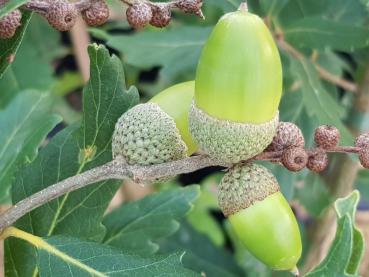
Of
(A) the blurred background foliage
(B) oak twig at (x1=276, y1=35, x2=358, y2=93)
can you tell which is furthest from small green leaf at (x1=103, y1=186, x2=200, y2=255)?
(B) oak twig at (x1=276, y1=35, x2=358, y2=93)

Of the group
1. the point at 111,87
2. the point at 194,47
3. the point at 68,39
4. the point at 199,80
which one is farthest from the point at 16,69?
the point at 199,80

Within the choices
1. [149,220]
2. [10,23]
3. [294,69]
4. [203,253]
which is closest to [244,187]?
[10,23]

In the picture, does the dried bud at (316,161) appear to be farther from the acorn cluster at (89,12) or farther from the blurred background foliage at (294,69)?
the blurred background foliage at (294,69)

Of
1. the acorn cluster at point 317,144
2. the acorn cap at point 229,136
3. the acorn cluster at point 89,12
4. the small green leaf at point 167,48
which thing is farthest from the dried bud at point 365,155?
the small green leaf at point 167,48

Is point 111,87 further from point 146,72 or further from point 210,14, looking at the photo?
point 146,72

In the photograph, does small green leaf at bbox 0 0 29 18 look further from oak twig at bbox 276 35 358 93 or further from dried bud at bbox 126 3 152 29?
oak twig at bbox 276 35 358 93

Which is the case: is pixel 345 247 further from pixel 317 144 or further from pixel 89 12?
pixel 89 12

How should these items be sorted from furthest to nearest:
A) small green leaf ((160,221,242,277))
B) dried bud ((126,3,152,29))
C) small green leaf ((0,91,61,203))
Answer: small green leaf ((160,221,242,277)) < small green leaf ((0,91,61,203)) < dried bud ((126,3,152,29))
